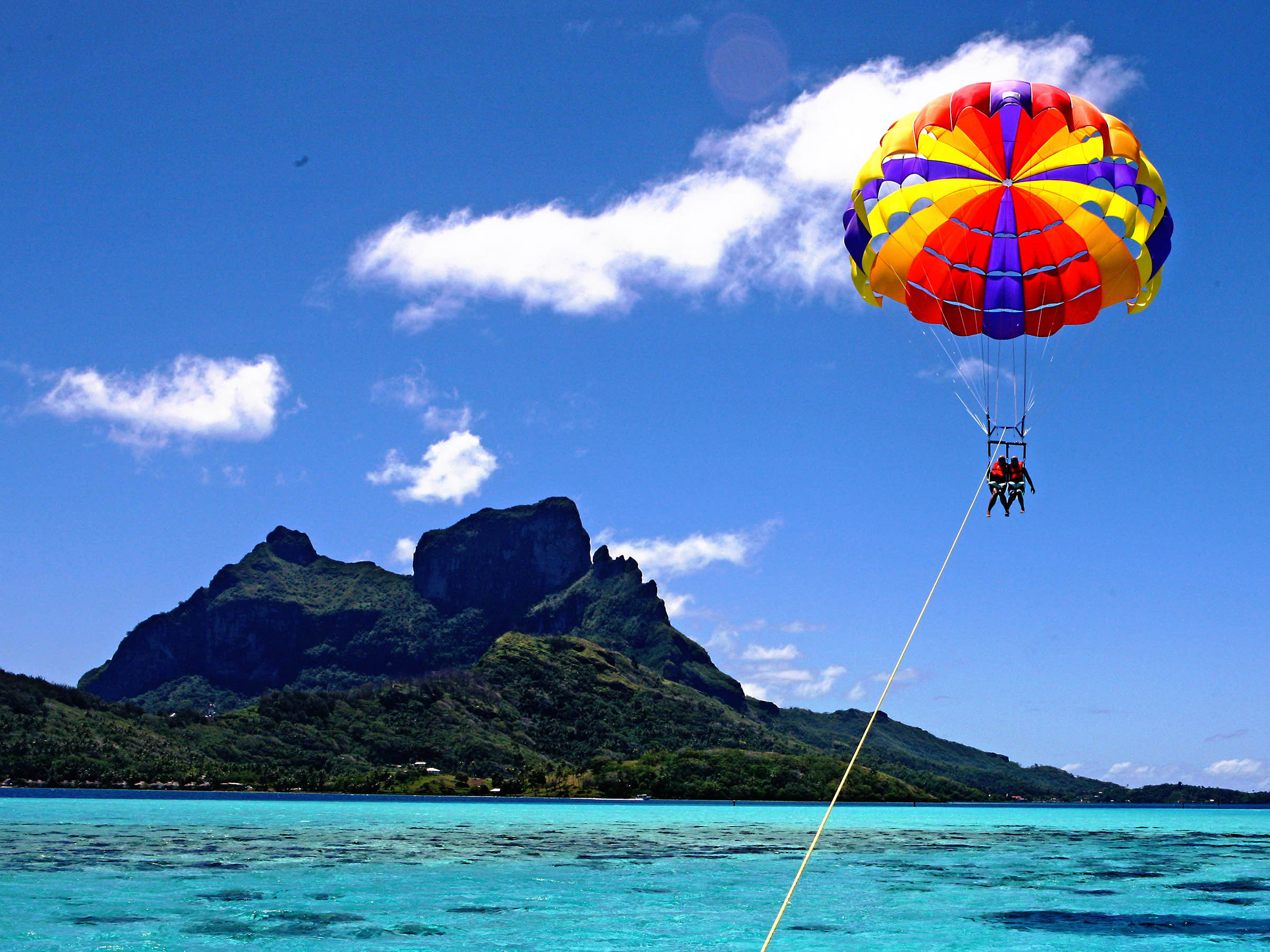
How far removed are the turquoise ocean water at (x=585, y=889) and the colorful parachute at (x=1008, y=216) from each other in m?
14.8

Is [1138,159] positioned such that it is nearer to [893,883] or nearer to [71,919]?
[893,883]

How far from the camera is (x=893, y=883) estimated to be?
37.2 metres

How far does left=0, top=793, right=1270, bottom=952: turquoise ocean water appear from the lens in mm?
23969

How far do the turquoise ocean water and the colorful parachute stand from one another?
582 inches

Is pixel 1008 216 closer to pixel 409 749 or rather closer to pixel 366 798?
pixel 366 798

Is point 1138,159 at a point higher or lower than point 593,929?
higher

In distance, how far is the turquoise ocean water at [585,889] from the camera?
78.6ft

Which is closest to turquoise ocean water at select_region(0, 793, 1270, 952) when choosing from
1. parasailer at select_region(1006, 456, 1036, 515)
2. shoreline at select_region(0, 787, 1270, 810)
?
parasailer at select_region(1006, 456, 1036, 515)

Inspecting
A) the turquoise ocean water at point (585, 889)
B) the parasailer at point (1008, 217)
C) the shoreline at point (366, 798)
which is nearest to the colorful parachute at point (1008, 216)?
the parasailer at point (1008, 217)

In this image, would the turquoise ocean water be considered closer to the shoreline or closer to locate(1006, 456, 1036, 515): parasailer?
locate(1006, 456, 1036, 515): parasailer

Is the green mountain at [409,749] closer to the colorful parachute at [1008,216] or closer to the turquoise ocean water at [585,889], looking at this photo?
the turquoise ocean water at [585,889]

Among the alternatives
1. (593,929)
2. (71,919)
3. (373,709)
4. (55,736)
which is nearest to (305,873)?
(71,919)

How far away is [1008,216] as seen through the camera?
24297 millimetres

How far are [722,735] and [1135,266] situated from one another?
182m
